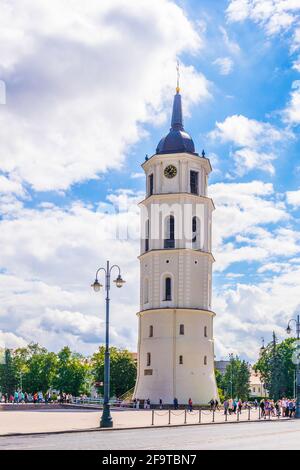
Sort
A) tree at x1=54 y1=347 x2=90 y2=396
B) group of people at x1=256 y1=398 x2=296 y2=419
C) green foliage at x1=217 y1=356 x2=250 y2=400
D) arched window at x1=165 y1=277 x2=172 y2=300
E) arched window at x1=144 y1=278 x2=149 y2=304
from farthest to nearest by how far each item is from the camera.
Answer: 1. green foliage at x1=217 y1=356 x2=250 y2=400
2. tree at x1=54 y1=347 x2=90 y2=396
3. arched window at x1=144 y1=278 x2=149 y2=304
4. arched window at x1=165 y1=277 x2=172 y2=300
5. group of people at x1=256 y1=398 x2=296 y2=419

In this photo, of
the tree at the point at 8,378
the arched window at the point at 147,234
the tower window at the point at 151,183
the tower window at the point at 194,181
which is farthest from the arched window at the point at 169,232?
the tree at the point at 8,378

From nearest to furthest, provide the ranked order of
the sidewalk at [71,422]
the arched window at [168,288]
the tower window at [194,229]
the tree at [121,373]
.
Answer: the sidewalk at [71,422], the arched window at [168,288], the tower window at [194,229], the tree at [121,373]

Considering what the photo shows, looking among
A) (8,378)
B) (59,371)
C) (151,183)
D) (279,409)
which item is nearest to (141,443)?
(279,409)

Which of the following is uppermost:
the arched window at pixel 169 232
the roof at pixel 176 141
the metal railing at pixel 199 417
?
the roof at pixel 176 141

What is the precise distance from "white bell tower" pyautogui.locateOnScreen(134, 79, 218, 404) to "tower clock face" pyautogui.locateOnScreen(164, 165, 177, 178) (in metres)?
0.10

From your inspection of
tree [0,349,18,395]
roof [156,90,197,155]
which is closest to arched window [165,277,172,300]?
roof [156,90,197,155]

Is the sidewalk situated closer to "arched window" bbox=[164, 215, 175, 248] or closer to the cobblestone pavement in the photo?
the cobblestone pavement

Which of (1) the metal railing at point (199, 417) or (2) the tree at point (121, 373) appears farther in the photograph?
(2) the tree at point (121, 373)

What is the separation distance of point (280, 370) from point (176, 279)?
48.2 m

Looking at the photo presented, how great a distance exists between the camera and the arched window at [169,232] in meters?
68.6

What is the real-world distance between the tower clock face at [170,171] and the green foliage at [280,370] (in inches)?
1844

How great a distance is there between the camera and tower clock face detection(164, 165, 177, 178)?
70.5m

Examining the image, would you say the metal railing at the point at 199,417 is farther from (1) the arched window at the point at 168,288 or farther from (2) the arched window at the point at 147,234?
(2) the arched window at the point at 147,234

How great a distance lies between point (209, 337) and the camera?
68375 millimetres
